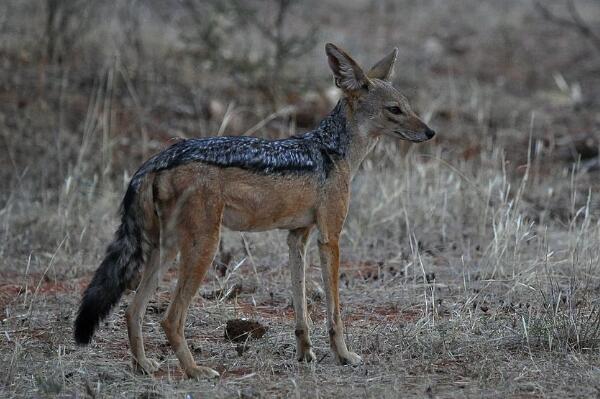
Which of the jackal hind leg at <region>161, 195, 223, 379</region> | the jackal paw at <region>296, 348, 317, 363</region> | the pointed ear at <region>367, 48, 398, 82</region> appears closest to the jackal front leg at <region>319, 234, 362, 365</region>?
the jackal paw at <region>296, 348, 317, 363</region>

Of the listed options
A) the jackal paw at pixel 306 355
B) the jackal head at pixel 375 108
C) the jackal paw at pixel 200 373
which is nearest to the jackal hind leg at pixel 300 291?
the jackal paw at pixel 306 355

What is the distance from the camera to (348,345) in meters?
6.89

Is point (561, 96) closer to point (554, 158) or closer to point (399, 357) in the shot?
point (554, 158)

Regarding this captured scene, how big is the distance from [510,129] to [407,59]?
14.2 ft

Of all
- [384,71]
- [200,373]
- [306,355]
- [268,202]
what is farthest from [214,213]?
[384,71]

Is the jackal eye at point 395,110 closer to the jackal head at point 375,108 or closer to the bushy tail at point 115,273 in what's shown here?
the jackal head at point 375,108

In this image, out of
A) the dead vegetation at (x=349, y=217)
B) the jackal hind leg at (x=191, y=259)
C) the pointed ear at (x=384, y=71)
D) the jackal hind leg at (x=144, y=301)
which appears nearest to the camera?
the jackal hind leg at (x=191, y=259)

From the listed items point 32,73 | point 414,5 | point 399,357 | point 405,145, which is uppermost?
point 414,5

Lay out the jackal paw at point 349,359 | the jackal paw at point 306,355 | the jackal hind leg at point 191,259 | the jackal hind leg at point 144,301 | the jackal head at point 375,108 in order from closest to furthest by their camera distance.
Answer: the jackal hind leg at point 191,259, the jackal hind leg at point 144,301, the jackal paw at point 349,359, the jackal paw at point 306,355, the jackal head at point 375,108

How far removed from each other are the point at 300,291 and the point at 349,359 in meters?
0.57

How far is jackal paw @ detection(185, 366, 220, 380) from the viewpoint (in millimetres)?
6105

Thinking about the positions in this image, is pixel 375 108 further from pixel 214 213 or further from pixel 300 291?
pixel 214 213

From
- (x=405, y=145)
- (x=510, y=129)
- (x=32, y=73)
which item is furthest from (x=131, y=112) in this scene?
(x=510, y=129)

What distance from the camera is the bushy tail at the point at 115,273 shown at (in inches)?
231
